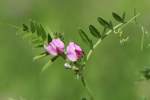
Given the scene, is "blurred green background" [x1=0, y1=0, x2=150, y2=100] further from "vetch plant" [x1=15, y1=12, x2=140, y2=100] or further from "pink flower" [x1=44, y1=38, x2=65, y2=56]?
"pink flower" [x1=44, y1=38, x2=65, y2=56]

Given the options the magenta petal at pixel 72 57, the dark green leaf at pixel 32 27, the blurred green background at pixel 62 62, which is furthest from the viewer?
the blurred green background at pixel 62 62

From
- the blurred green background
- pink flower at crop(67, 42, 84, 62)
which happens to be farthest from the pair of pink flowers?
the blurred green background

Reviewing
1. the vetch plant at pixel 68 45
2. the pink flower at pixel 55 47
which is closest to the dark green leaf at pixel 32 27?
the vetch plant at pixel 68 45

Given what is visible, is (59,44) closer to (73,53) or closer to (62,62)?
(73,53)

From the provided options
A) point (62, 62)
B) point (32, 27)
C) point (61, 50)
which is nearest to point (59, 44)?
point (61, 50)

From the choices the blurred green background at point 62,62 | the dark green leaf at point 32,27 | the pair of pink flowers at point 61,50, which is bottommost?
the pair of pink flowers at point 61,50

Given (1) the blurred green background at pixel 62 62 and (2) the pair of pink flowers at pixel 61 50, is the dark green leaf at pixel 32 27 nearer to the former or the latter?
(2) the pair of pink flowers at pixel 61 50

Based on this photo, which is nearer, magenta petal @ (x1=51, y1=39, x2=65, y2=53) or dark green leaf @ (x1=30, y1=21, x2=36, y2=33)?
magenta petal @ (x1=51, y1=39, x2=65, y2=53)

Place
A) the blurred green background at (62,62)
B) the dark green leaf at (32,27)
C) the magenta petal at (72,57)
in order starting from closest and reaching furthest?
the magenta petal at (72,57)
the dark green leaf at (32,27)
the blurred green background at (62,62)
